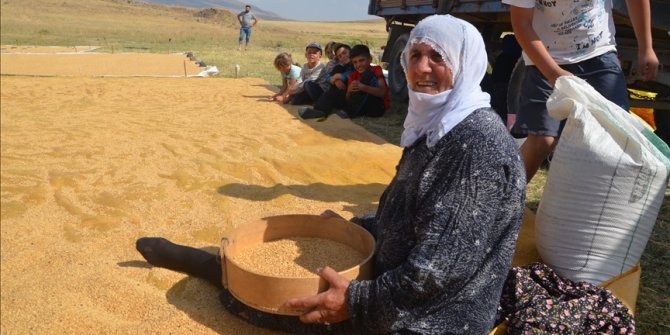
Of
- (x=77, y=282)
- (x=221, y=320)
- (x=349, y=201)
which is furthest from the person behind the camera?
(x=349, y=201)

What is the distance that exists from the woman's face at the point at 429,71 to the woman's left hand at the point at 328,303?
0.67 m

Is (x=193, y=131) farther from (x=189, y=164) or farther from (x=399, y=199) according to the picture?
(x=399, y=199)

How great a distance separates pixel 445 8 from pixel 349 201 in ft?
12.2

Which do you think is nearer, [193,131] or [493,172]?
[493,172]

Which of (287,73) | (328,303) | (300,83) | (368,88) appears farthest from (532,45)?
(287,73)

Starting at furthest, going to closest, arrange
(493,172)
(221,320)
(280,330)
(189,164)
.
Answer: (189,164) < (221,320) < (280,330) < (493,172)

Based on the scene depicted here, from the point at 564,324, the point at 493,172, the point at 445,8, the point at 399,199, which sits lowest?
the point at 564,324

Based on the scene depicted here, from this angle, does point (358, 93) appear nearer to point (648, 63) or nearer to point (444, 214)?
point (648, 63)

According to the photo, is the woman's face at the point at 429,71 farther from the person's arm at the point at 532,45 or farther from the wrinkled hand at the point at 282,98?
the wrinkled hand at the point at 282,98

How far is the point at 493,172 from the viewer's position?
1.67m

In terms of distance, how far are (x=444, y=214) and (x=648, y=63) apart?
177 centimetres

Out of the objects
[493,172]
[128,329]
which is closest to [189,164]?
[128,329]

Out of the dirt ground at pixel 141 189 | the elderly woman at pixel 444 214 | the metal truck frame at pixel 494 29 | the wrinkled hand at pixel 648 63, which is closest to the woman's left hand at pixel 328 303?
the elderly woman at pixel 444 214

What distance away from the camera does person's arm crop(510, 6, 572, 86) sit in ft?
8.73
